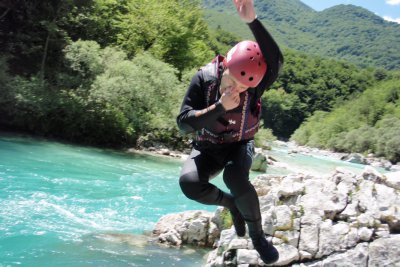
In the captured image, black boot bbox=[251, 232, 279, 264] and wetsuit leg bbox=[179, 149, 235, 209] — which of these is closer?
wetsuit leg bbox=[179, 149, 235, 209]

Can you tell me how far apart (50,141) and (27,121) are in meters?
2.29

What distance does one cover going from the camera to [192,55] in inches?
1483

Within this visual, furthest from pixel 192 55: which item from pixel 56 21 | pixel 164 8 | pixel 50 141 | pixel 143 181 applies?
pixel 143 181

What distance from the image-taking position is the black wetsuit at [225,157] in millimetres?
3449

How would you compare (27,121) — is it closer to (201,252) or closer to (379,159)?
(201,252)

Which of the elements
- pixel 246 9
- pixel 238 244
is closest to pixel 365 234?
pixel 238 244

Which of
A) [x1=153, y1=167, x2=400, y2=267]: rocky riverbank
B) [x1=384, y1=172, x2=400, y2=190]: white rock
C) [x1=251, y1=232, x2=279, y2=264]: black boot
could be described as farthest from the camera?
[x1=384, y1=172, x2=400, y2=190]: white rock

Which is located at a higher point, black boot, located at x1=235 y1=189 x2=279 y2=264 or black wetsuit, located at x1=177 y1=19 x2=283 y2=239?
black wetsuit, located at x1=177 y1=19 x2=283 y2=239

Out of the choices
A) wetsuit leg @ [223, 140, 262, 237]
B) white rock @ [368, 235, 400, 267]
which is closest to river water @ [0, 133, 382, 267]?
white rock @ [368, 235, 400, 267]

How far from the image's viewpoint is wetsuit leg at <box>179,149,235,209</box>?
3.61 m

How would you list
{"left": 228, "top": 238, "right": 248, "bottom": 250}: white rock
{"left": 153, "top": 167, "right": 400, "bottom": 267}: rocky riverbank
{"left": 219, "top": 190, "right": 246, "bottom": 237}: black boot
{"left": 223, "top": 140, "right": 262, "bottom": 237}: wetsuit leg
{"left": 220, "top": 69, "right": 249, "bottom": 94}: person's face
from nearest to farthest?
1. {"left": 220, "top": 69, "right": 249, "bottom": 94}: person's face
2. {"left": 223, "top": 140, "right": 262, "bottom": 237}: wetsuit leg
3. {"left": 219, "top": 190, "right": 246, "bottom": 237}: black boot
4. {"left": 153, "top": 167, "right": 400, "bottom": 267}: rocky riverbank
5. {"left": 228, "top": 238, "right": 248, "bottom": 250}: white rock

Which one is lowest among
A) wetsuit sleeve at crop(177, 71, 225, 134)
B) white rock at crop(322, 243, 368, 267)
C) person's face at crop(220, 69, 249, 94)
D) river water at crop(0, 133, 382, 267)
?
river water at crop(0, 133, 382, 267)

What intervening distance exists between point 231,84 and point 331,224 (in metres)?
4.17

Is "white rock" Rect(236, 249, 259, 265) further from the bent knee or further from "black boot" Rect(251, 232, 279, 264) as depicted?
the bent knee
